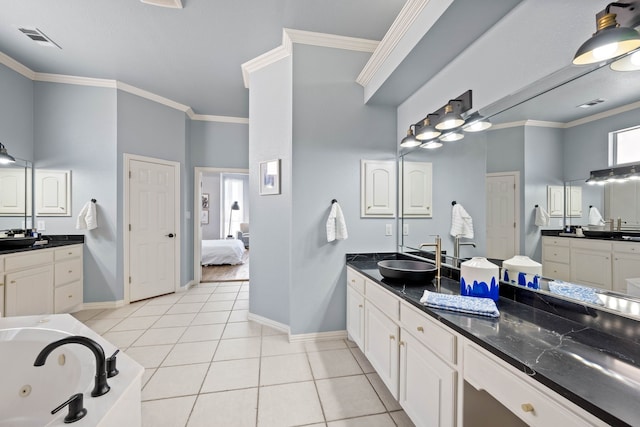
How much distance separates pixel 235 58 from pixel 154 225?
277 centimetres

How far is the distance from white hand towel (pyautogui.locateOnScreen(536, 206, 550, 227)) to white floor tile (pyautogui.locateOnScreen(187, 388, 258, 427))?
80.9 inches

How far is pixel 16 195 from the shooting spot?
3.30 m

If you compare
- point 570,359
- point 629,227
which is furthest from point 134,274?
point 629,227

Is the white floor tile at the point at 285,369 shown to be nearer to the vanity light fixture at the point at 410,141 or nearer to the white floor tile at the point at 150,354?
the white floor tile at the point at 150,354

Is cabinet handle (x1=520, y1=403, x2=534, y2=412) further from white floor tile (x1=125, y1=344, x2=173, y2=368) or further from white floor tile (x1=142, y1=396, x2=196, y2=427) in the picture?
white floor tile (x1=125, y1=344, x2=173, y2=368)

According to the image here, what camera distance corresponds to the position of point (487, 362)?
1054 mm

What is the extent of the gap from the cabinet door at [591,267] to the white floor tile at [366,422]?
4.40 ft

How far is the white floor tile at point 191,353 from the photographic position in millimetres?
2418

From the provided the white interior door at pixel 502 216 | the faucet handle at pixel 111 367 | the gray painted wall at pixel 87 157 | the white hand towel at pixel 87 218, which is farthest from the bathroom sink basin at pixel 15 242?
the white interior door at pixel 502 216

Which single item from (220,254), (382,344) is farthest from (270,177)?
(220,254)

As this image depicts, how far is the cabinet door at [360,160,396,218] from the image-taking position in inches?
113

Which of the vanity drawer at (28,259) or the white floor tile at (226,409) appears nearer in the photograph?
the white floor tile at (226,409)

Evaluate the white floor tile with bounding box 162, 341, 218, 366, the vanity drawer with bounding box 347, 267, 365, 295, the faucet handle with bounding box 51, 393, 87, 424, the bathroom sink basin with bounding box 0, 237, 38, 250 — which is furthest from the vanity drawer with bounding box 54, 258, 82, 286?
the vanity drawer with bounding box 347, 267, 365, 295

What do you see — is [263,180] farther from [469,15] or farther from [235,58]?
[469,15]
